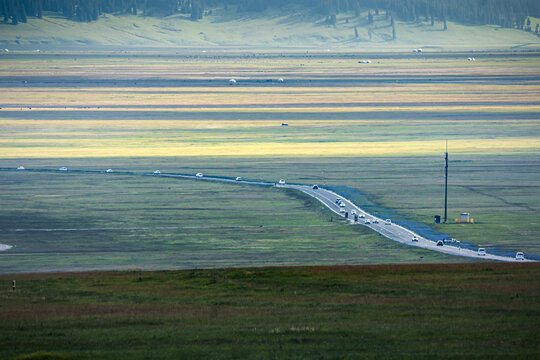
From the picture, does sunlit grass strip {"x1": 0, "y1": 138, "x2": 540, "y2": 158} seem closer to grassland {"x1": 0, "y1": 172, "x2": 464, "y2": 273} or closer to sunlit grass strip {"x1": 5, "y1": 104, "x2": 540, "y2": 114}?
grassland {"x1": 0, "y1": 172, "x2": 464, "y2": 273}

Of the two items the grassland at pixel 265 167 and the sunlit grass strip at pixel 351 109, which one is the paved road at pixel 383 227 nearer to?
the grassland at pixel 265 167

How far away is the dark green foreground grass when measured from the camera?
27.2 m

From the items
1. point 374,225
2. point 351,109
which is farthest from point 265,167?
point 351,109

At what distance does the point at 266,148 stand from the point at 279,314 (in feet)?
352

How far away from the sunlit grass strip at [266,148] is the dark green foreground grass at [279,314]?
89.5 meters

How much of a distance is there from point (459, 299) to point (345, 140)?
113 m

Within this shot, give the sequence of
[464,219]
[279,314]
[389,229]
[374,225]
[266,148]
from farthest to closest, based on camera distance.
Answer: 1. [266,148]
2. [464,219]
3. [374,225]
4. [389,229]
5. [279,314]

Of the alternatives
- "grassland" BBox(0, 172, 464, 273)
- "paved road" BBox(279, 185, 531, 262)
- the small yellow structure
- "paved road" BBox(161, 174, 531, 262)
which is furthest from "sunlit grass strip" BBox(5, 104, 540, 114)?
the small yellow structure

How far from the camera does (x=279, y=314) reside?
3309 centimetres

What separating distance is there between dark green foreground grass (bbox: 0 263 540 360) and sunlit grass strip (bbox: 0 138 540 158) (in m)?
89.5

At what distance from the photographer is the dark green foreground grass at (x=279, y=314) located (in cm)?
2720

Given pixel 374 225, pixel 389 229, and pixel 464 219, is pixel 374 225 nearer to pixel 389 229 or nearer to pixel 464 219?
pixel 389 229

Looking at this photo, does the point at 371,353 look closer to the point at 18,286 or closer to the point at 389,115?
the point at 18,286

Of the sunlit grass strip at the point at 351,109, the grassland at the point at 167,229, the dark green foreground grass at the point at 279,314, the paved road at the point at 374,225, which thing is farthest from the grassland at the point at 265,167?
the dark green foreground grass at the point at 279,314
